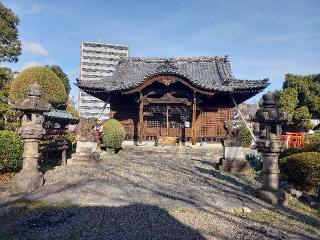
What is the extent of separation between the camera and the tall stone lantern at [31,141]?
7.40 m

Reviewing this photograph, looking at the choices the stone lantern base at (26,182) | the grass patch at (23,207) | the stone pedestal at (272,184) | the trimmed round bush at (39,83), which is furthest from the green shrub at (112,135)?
the stone pedestal at (272,184)

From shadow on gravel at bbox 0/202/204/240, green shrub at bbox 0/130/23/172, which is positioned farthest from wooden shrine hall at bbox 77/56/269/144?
shadow on gravel at bbox 0/202/204/240

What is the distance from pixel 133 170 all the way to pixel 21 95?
12439 mm

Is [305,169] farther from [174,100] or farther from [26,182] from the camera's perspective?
[174,100]

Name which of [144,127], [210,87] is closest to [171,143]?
[144,127]

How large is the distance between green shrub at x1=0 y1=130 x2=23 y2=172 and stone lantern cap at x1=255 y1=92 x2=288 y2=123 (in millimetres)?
7524

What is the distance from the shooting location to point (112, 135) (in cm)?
1705

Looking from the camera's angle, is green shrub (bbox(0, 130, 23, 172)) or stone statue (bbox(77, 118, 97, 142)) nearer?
green shrub (bbox(0, 130, 23, 172))

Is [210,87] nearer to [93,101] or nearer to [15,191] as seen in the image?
[15,191]

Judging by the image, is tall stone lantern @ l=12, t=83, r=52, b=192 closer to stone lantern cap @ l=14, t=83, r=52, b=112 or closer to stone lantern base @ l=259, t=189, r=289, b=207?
stone lantern cap @ l=14, t=83, r=52, b=112

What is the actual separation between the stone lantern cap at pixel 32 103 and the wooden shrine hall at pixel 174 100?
11.3m

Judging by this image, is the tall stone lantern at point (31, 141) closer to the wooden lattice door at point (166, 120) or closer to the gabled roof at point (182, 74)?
the gabled roof at point (182, 74)

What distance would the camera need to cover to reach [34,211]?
5.78 meters

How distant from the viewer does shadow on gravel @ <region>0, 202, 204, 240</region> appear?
15.2 feet
